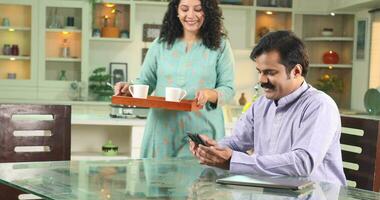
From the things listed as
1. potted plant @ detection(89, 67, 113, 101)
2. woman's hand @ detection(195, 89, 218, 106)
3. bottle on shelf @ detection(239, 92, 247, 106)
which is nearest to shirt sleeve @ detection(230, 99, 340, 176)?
woman's hand @ detection(195, 89, 218, 106)

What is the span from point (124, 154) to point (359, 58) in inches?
152

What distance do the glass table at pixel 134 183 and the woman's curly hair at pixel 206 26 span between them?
A: 729 millimetres

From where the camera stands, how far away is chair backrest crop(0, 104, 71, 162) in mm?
2695

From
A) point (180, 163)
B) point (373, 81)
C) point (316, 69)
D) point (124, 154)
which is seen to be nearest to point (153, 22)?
point (316, 69)

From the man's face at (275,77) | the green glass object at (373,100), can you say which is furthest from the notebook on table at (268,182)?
the green glass object at (373,100)

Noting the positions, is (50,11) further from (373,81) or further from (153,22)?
(373,81)

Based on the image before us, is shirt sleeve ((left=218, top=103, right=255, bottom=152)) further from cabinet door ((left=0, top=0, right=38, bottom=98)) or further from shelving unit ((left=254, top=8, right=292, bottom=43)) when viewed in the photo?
shelving unit ((left=254, top=8, right=292, bottom=43))

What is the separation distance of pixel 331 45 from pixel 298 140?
19.7 feet

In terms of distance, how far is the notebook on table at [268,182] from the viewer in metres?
1.75

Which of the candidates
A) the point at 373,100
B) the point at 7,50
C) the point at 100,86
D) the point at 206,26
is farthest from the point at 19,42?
the point at 206,26

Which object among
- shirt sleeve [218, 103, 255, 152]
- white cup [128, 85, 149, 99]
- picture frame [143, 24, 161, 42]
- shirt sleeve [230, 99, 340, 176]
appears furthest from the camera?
picture frame [143, 24, 161, 42]

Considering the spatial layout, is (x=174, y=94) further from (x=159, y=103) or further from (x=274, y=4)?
(x=274, y=4)

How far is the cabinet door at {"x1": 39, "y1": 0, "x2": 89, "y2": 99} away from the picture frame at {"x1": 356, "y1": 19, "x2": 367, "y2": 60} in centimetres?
293

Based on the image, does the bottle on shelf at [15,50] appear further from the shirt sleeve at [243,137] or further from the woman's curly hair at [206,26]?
the shirt sleeve at [243,137]
